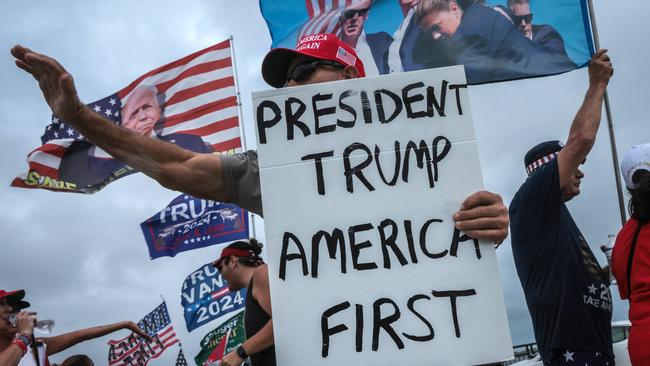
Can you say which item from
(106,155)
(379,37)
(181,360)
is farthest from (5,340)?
(181,360)

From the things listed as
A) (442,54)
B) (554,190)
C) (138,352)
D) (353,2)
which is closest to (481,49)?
(442,54)

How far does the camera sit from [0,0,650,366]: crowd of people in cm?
201

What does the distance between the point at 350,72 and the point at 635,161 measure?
5.30 feet

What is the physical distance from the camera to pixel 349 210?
203 centimetres

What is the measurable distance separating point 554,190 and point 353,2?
5.29 meters

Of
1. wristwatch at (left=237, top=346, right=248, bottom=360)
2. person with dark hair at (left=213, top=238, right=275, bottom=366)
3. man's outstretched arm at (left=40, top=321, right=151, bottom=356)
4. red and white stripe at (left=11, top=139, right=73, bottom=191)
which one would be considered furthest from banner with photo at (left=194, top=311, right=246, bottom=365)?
person with dark hair at (left=213, top=238, right=275, bottom=366)

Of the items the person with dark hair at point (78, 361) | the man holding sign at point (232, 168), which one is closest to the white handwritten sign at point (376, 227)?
the man holding sign at point (232, 168)

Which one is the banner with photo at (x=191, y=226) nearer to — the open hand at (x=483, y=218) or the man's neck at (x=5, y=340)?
the man's neck at (x=5, y=340)

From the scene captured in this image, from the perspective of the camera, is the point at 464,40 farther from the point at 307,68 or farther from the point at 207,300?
the point at 207,300

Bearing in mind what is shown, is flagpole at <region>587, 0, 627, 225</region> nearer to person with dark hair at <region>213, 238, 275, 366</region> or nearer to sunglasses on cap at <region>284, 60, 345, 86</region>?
person with dark hair at <region>213, 238, 275, 366</region>

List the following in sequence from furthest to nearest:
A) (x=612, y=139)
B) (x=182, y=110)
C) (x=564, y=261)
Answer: (x=182, y=110), (x=612, y=139), (x=564, y=261)

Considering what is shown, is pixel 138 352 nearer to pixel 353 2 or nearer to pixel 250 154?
pixel 353 2

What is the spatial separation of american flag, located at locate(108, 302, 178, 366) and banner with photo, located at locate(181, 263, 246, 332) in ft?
3.31

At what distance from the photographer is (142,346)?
466 inches
